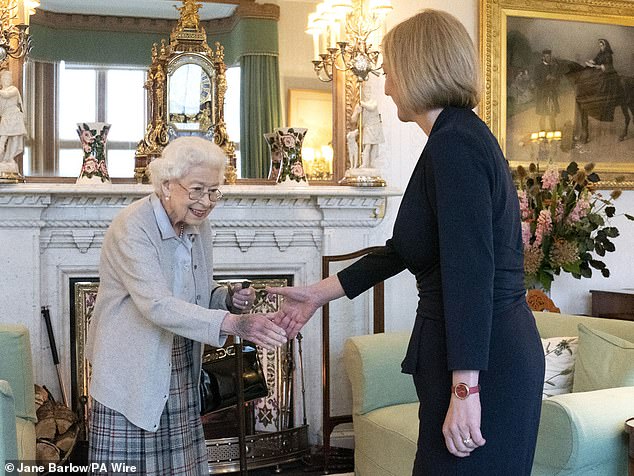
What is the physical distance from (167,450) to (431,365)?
1.08m

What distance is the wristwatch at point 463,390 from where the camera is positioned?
1596mm

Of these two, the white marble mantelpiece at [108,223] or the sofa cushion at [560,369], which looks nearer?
the sofa cushion at [560,369]

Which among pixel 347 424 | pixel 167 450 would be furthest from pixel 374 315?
pixel 167 450

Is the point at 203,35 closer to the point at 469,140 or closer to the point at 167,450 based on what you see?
the point at 167,450

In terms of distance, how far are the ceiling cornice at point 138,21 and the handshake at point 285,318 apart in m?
2.45

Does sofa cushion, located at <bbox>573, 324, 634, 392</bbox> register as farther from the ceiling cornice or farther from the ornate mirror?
the ceiling cornice

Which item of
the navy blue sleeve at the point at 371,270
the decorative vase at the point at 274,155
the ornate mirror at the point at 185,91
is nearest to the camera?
the navy blue sleeve at the point at 371,270

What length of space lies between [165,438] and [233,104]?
2.39 meters

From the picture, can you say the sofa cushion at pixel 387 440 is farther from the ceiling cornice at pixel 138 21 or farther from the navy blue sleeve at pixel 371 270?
the ceiling cornice at pixel 138 21

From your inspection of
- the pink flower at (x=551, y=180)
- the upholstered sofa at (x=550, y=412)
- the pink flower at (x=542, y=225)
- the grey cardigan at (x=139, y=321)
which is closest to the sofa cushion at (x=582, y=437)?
the upholstered sofa at (x=550, y=412)

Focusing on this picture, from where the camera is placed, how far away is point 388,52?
178 cm

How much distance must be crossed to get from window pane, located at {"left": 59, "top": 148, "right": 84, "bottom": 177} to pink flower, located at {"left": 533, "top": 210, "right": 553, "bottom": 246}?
2330 millimetres

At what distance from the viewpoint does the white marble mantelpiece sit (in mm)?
4098

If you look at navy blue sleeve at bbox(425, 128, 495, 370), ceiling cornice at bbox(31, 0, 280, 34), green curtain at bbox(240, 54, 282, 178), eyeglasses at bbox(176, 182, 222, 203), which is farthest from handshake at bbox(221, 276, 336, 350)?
ceiling cornice at bbox(31, 0, 280, 34)
